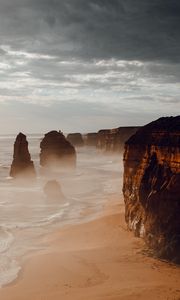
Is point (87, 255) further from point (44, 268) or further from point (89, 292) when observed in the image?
point (89, 292)

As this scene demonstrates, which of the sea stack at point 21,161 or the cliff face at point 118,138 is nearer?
the sea stack at point 21,161

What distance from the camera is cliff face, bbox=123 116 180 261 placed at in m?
25.0

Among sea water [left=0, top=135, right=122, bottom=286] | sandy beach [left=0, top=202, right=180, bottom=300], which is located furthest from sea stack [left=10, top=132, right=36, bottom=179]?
sandy beach [left=0, top=202, right=180, bottom=300]

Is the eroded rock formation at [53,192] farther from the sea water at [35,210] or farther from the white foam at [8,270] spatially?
the white foam at [8,270]

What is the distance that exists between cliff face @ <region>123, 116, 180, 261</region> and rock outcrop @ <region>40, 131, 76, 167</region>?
60.3 meters

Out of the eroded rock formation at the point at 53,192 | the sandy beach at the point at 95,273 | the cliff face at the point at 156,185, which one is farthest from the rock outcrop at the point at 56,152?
the cliff face at the point at 156,185

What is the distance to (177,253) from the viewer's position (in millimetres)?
24750

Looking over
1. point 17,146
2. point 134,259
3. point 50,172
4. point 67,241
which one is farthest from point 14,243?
point 50,172

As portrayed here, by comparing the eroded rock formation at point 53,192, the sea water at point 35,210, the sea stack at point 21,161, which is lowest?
the sea water at point 35,210

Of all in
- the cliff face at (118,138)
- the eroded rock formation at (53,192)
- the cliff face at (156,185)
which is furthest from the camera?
the cliff face at (118,138)

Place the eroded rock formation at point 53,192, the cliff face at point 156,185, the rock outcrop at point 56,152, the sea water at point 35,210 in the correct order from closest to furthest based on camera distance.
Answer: the cliff face at point 156,185 < the sea water at point 35,210 < the eroded rock formation at point 53,192 < the rock outcrop at point 56,152

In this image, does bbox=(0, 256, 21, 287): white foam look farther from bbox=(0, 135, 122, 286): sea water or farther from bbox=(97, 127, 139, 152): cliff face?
bbox=(97, 127, 139, 152): cliff face

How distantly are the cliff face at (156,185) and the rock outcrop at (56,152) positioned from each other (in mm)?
60264

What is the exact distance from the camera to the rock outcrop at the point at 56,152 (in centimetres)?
9244
